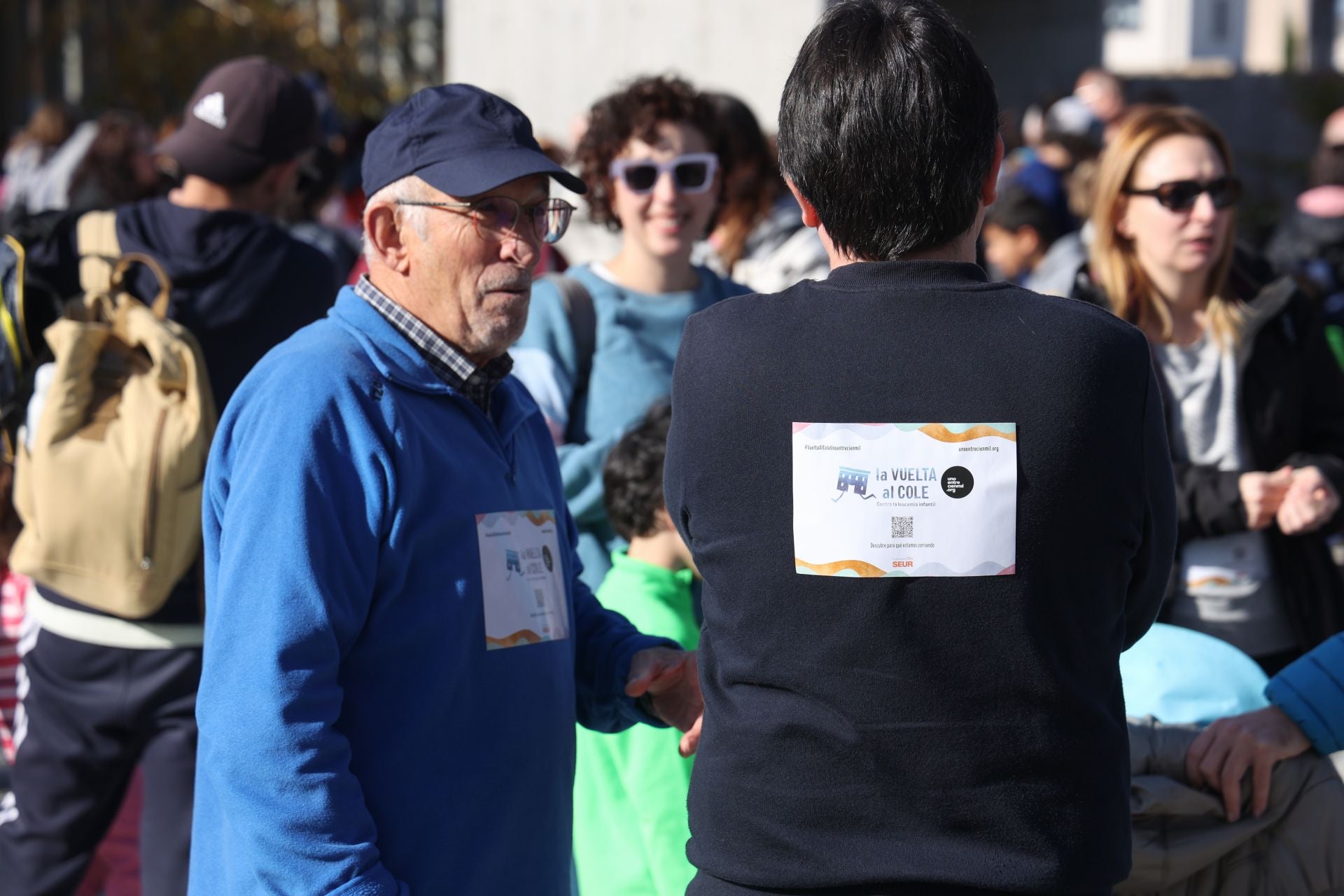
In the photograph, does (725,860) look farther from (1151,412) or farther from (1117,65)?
(1117,65)

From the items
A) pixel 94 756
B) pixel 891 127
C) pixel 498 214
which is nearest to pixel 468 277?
pixel 498 214

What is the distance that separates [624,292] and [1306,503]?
1.68 m

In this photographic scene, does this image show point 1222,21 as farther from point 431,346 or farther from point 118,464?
point 431,346

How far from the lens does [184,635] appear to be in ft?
10.2

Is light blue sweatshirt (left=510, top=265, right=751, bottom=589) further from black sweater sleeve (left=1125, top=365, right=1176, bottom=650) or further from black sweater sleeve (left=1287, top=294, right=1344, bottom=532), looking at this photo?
black sweater sleeve (left=1125, top=365, right=1176, bottom=650)

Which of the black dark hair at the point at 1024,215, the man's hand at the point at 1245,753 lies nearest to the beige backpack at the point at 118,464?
the man's hand at the point at 1245,753

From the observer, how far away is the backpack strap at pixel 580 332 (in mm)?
3594

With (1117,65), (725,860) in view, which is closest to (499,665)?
(725,860)

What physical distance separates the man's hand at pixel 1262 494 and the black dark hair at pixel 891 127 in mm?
1780

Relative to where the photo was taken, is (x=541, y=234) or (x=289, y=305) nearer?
(x=541, y=234)

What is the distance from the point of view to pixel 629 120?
12.9 ft

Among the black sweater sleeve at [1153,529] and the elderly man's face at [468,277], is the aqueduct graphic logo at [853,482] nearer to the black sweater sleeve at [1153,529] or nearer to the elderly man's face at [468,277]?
the black sweater sleeve at [1153,529]

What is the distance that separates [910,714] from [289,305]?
2.23 meters

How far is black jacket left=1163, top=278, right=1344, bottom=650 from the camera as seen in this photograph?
10.6 ft
